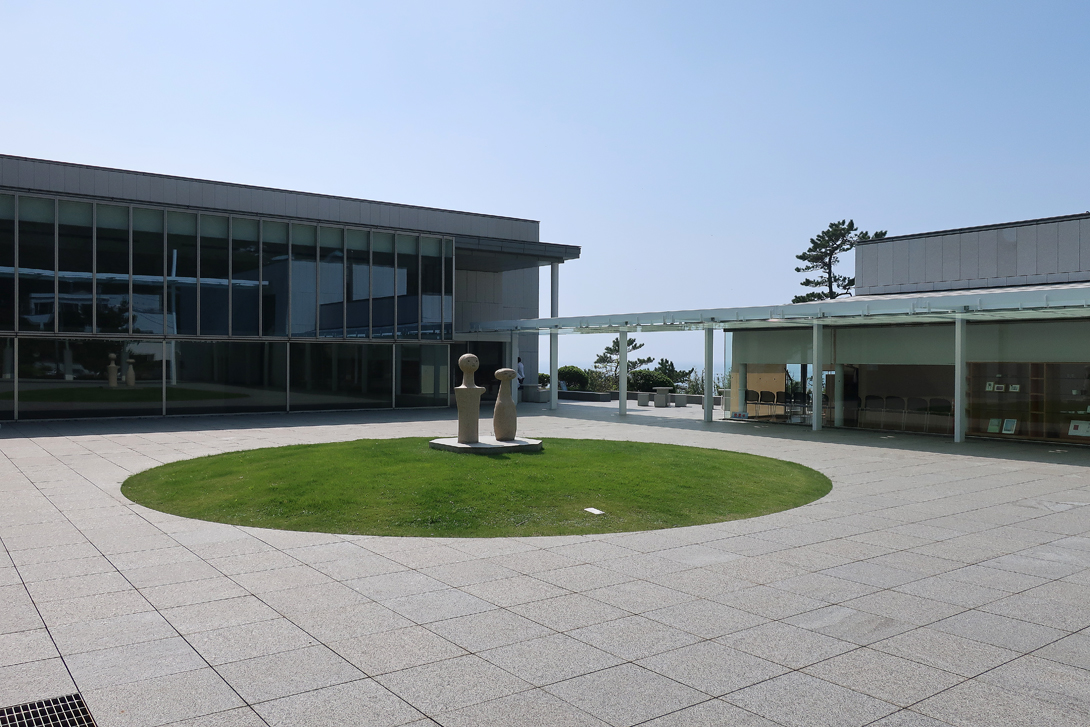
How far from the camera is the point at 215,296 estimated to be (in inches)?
1004

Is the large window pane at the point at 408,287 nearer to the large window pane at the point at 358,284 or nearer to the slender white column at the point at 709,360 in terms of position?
the large window pane at the point at 358,284

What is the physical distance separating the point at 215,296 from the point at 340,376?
198 inches

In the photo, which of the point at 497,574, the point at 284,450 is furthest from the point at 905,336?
the point at 497,574

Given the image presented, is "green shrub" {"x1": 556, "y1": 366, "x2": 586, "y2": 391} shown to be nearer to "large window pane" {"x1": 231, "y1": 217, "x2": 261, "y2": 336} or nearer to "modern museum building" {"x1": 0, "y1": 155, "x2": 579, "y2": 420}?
"modern museum building" {"x1": 0, "y1": 155, "x2": 579, "y2": 420}

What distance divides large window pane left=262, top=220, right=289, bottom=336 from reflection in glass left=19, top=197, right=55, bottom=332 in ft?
19.6

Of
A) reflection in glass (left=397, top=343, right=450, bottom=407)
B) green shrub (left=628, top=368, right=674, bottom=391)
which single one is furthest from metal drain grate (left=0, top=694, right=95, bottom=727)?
green shrub (left=628, top=368, right=674, bottom=391)

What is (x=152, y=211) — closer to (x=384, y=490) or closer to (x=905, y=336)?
(x=384, y=490)

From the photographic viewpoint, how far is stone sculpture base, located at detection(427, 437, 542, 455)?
545 inches

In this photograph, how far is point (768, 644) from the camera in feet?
19.1

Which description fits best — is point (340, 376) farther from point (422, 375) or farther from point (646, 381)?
point (646, 381)

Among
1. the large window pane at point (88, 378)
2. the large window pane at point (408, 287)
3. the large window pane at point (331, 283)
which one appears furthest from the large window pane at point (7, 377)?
the large window pane at point (408, 287)

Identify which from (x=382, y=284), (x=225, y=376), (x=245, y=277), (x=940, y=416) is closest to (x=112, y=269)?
(x=245, y=277)

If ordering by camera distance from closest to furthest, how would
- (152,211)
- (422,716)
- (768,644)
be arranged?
(422,716) < (768,644) < (152,211)

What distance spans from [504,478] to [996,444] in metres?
13.7
